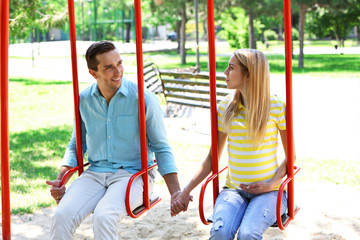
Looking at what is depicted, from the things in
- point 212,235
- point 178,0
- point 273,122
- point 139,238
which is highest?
point 178,0

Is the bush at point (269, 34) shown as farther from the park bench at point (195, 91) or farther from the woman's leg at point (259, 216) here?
the woman's leg at point (259, 216)

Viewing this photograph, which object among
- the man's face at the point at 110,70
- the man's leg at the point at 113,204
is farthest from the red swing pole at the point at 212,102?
the man's face at the point at 110,70

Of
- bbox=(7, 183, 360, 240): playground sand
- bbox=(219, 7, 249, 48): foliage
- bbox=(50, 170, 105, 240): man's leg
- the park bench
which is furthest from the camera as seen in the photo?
bbox=(219, 7, 249, 48): foliage

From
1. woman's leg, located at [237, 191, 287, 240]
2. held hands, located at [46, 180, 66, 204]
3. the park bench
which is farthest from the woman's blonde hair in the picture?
the park bench

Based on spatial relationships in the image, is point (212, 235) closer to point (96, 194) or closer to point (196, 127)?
point (96, 194)

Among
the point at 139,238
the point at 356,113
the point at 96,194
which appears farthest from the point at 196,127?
the point at 96,194

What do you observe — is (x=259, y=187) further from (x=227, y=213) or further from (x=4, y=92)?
(x=4, y=92)

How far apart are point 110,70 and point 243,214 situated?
103cm

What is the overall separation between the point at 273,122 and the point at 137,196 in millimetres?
810

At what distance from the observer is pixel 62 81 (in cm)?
1598

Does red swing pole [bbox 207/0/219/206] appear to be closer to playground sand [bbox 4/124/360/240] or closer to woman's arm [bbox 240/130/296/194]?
woman's arm [bbox 240/130/296/194]

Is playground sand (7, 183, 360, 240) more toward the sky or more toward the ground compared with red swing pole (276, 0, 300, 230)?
more toward the ground

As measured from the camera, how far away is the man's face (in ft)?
9.26

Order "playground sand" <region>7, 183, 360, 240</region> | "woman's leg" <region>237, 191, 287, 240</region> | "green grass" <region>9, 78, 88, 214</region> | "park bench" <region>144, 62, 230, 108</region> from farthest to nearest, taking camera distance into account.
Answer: "park bench" <region>144, 62, 230, 108</region> < "green grass" <region>9, 78, 88, 214</region> < "playground sand" <region>7, 183, 360, 240</region> < "woman's leg" <region>237, 191, 287, 240</region>
